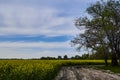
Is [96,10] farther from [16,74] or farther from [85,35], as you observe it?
[16,74]

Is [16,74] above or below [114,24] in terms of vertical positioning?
below

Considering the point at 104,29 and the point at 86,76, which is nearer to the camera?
the point at 86,76

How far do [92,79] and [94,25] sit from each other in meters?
46.7

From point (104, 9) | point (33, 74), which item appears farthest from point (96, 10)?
point (33, 74)

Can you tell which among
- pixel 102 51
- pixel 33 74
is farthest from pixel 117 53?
pixel 33 74

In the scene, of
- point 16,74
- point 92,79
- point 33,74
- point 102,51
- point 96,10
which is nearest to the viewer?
point 16,74

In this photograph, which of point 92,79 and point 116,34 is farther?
point 116,34

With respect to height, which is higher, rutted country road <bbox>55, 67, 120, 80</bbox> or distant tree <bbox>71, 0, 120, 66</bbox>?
distant tree <bbox>71, 0, 120, 66</bbox>

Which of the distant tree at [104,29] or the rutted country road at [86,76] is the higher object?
the distant tree at [104,29]

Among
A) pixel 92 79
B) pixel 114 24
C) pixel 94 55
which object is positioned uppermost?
pixel 114 24

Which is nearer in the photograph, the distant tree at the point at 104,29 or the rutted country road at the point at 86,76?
the rutted country road at the point at 86,76

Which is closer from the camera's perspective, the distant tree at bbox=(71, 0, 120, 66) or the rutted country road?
the rutted country road

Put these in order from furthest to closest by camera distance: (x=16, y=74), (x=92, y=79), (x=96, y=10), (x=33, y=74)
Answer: (x=96, y=10) < (x=92, y=79) < (x=33, y=74) < (x=16, y=74)

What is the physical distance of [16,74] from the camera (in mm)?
21688
